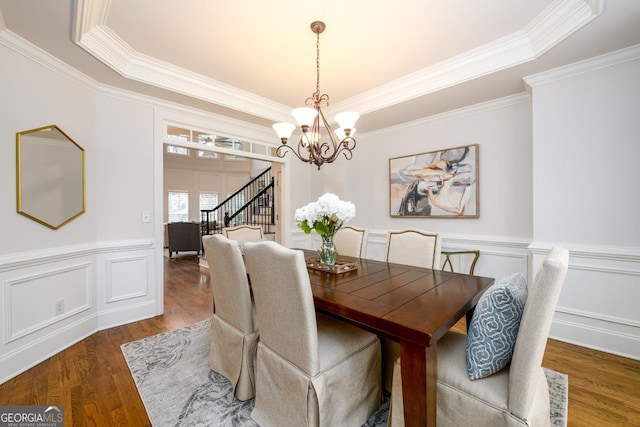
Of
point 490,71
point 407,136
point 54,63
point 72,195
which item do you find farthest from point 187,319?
point 490,71

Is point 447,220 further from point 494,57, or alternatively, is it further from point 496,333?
point 496,333

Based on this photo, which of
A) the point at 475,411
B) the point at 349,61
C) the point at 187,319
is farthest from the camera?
the point at 187,319

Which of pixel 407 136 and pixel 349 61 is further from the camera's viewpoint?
pixel 407 136

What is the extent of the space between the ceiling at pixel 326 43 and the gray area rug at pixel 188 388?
250 cm

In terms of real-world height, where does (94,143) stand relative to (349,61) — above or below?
below

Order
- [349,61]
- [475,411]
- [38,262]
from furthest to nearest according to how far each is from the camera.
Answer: [349,61]
[38,262]
[475,411]

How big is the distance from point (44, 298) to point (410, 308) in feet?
9.57

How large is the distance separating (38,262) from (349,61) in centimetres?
324

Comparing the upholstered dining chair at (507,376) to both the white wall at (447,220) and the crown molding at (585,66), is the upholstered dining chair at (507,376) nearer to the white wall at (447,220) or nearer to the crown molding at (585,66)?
the white wall at (447,220)

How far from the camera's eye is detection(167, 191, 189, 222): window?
29.7ft

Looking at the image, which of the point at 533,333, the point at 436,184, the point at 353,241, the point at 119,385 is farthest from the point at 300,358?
the point at 436,184

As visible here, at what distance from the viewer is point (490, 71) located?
251cm

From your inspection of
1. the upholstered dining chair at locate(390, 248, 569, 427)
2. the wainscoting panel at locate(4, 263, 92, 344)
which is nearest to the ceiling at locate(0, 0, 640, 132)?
the wainscoting panel at locate(4, 263, 92, 344)

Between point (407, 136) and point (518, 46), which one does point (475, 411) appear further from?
point (407, 136)
